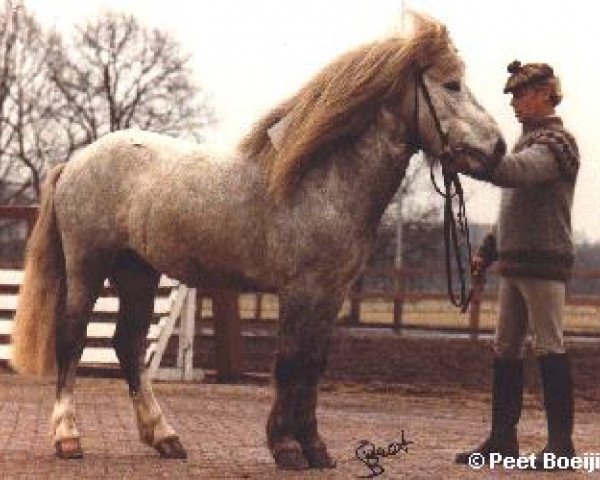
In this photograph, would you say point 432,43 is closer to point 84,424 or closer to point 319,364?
point 319,364

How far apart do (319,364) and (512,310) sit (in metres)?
1.18

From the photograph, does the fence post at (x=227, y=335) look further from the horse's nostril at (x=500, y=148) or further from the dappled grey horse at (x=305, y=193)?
the horse's nostril at (x=500, y=148)

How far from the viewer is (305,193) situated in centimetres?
464

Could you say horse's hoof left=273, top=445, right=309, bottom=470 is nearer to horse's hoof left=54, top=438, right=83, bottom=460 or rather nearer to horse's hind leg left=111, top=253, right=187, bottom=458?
horse's hind leg left=111, top=253, right=187, bottom=458

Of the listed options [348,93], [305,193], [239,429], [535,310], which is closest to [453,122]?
[348,93]

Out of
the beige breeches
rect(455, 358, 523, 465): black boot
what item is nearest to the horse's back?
the beige breeches

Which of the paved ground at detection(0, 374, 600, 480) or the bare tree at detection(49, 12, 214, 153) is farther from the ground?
the bare tree at detection(49, 12, 214, 153)

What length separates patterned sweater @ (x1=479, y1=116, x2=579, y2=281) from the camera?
4992 mm

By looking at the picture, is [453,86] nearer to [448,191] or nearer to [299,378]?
[448,191]

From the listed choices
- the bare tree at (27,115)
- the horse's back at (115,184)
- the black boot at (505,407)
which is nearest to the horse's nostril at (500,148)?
the black boot at (505,407)

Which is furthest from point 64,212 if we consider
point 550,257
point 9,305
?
point 9,305

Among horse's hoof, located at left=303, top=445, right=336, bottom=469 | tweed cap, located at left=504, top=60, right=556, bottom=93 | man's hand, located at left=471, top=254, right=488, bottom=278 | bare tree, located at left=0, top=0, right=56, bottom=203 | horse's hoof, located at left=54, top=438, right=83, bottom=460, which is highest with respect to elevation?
bare tree, located at left=0, top=0, right=56, bottom=203

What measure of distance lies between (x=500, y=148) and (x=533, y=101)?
0.78m

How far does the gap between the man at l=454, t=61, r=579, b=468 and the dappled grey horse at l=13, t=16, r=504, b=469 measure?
1.94 feet
